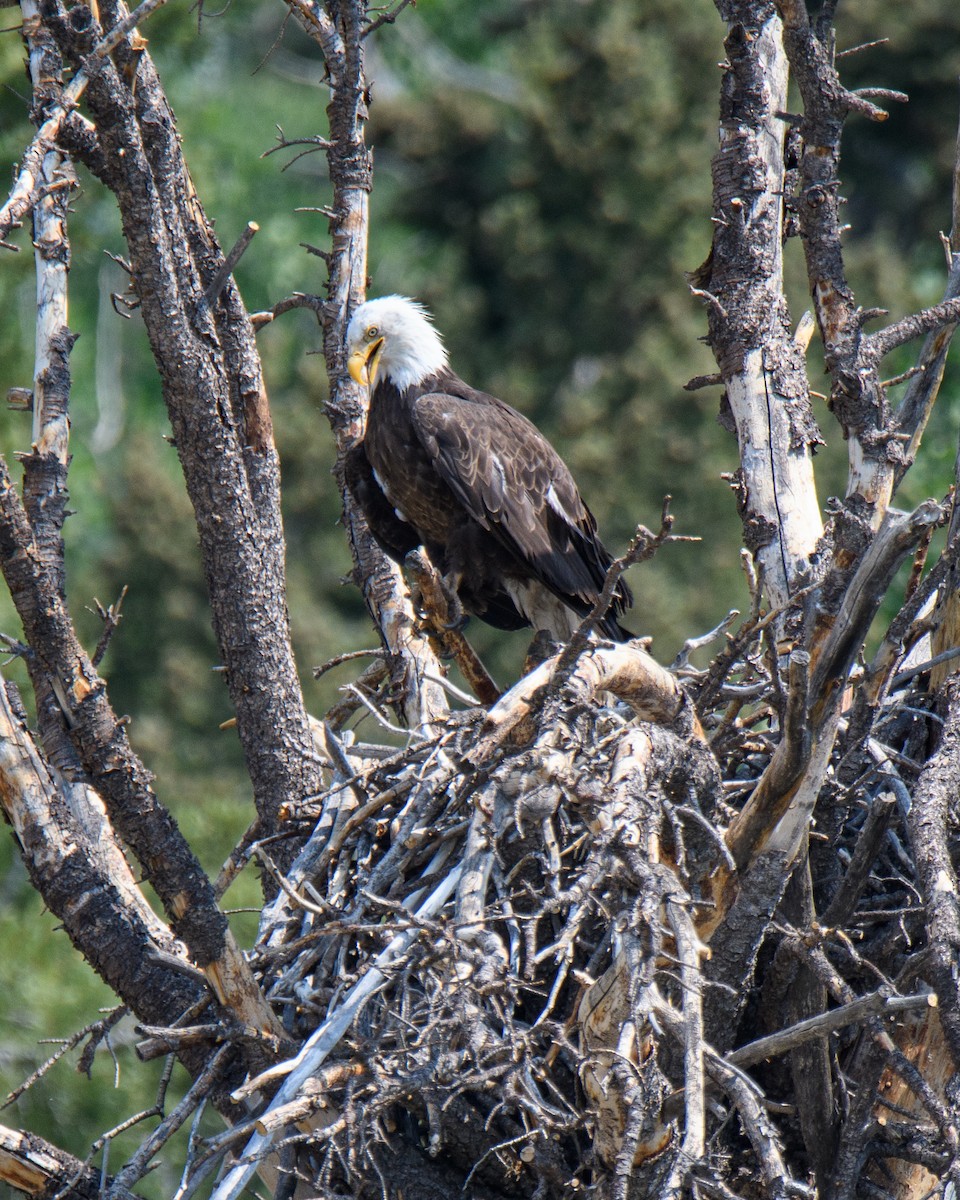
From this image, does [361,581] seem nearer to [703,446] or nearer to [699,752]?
[699,752]

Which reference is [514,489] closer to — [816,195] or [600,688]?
[816,195]

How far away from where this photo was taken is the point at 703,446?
11523mm

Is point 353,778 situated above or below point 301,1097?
above

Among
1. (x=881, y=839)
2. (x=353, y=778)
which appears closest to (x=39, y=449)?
(x=353, y=778)

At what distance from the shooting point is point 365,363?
179 inches

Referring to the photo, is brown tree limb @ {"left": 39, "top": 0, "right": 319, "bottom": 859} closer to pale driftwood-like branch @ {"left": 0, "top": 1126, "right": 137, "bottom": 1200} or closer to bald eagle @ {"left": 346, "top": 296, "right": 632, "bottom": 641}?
bald eagle @ {"left": 346, "top": 296, "right": 632, "bottom": 641}

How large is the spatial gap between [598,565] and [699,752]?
6.14ft

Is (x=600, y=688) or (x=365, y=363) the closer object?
(x=600, y=688)

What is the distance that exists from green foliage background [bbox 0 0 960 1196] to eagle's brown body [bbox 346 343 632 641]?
507 centimetres

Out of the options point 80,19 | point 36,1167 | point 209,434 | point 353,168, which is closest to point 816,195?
point 209,434

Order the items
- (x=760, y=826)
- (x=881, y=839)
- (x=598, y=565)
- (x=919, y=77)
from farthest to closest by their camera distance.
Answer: (x=919, y=77)
(x=598, y=565)
(x=881, y=839)
(x=760, y=826)

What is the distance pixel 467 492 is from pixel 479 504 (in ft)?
0.16

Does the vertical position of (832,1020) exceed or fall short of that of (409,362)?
it falls short

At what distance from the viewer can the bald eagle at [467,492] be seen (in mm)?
4297
